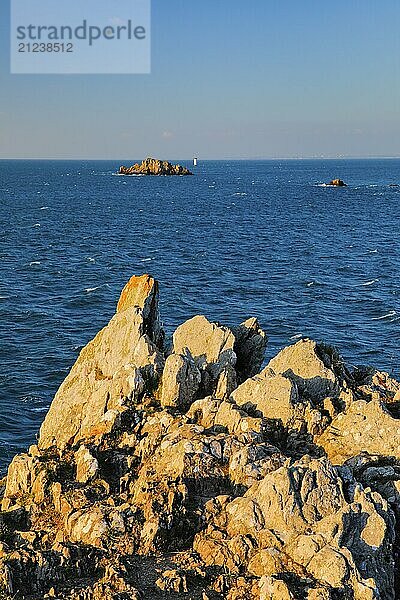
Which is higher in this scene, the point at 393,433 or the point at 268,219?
the point at 268,219

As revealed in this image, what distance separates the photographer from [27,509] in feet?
65.2

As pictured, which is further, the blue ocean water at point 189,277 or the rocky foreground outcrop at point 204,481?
the blue ocean water at point 189,277

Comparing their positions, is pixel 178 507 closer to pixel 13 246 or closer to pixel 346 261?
pixel 346 261

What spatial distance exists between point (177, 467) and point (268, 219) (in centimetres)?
11748

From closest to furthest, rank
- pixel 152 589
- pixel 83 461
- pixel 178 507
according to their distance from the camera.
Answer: pixel 152 589 → pixel 178 507 → pixel 83 461

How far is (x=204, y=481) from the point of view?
19328mm

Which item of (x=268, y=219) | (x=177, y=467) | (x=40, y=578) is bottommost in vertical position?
(x=40, y=578)

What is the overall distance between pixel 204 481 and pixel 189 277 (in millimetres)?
58780

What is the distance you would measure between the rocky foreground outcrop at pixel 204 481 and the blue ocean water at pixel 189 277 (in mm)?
12817

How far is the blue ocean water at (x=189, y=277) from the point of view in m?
50.6

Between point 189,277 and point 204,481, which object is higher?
point 189,277

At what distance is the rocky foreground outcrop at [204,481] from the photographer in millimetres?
15711

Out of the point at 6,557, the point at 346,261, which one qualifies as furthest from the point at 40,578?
the point at 346,261

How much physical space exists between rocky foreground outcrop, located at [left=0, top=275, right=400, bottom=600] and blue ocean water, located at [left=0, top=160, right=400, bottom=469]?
12.8 metres
